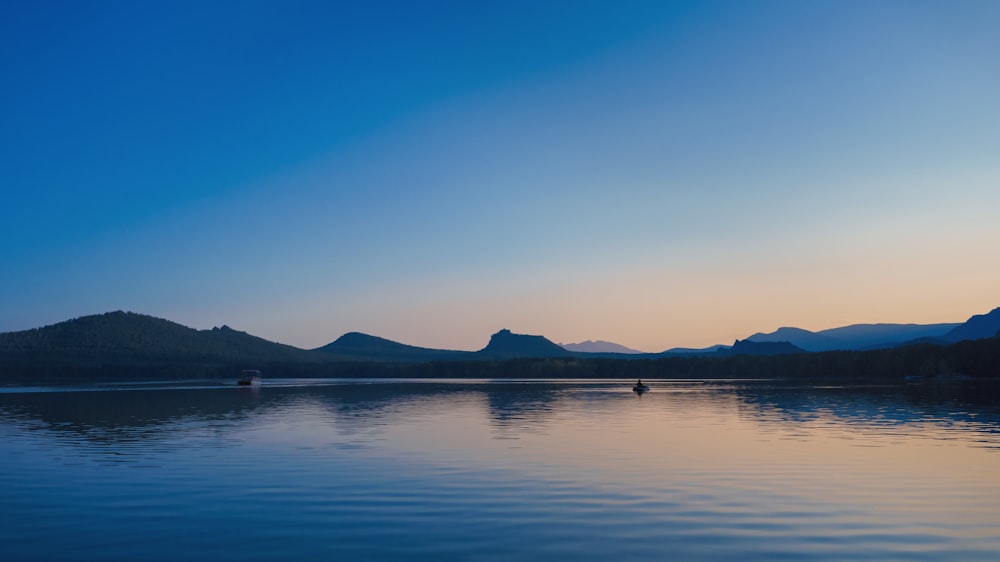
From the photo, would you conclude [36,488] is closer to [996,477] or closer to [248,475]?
[248,475]

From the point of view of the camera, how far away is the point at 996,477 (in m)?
34.1

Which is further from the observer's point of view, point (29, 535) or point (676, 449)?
point (676, 449)

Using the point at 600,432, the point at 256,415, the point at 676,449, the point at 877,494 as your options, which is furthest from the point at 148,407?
the point at 877,494

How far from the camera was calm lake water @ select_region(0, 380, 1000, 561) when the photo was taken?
2155cm

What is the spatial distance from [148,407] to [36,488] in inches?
2583

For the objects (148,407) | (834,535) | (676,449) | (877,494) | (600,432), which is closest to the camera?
(834,535)

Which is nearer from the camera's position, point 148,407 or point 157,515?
point 157,515

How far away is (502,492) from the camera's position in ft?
100

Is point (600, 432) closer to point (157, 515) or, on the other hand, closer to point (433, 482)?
point (433, 482)

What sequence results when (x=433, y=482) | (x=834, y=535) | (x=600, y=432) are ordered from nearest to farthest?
(x=834, y=535), (x=433, y=482), (x=600, y=432)

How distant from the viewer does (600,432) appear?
5850 cm

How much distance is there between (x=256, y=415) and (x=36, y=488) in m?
47.8

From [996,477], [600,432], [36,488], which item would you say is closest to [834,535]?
[996,477]

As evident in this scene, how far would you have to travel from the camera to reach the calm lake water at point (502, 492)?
2155cm
